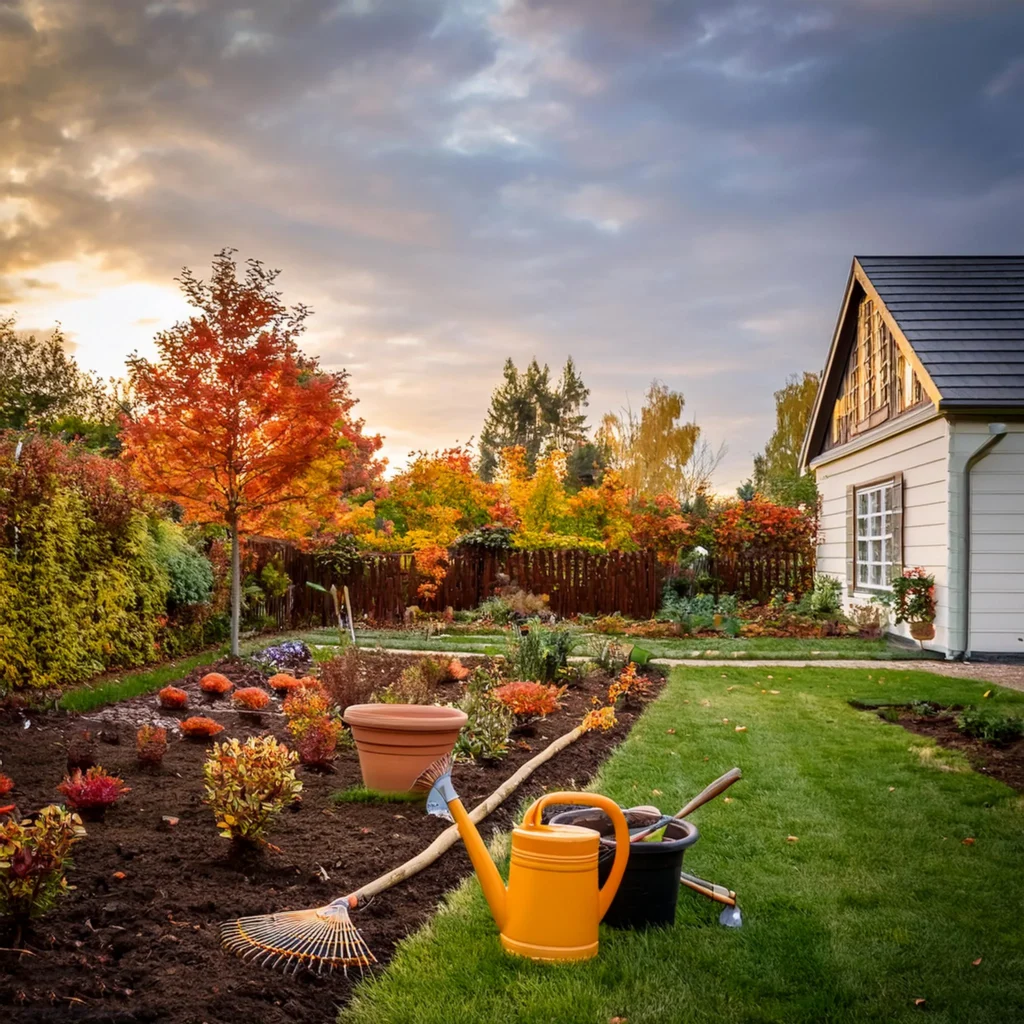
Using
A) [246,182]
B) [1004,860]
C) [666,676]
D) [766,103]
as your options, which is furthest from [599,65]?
[1004,860]

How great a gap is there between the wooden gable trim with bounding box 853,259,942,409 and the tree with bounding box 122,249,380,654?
6837 millimetres

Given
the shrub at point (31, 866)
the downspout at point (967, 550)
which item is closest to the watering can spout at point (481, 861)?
the shrub at point (31, 866)

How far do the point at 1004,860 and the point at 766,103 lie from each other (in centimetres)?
955

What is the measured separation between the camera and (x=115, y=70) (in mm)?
7988

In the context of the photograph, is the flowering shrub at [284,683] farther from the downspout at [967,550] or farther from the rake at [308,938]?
the downspout at [967,550]

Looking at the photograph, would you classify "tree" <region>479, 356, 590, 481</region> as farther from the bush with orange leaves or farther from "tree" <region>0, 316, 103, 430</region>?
the bush with orange leaves

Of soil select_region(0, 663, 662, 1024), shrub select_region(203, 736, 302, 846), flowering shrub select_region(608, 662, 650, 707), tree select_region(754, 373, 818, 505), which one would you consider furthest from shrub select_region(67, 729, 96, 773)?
tree select_region(754, 373, 818, 505)

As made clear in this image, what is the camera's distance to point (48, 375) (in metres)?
26.8

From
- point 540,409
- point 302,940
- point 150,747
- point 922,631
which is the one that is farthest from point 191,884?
point 540,409

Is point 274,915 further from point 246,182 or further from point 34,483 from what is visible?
point 246,182

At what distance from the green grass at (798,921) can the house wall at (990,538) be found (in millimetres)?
5444

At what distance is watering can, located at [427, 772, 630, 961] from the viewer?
9.21 feet

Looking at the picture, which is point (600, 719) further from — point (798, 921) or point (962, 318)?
point (962, 318)

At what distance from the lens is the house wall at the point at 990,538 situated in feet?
34.4
